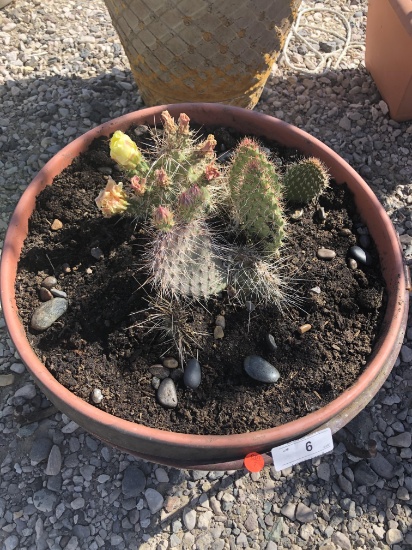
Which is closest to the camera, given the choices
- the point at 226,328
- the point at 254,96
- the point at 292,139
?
the point at 226,328

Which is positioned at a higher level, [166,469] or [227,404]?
[227,404]

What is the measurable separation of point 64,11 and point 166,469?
2.83 metres

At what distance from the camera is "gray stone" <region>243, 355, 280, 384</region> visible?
59.5 inches

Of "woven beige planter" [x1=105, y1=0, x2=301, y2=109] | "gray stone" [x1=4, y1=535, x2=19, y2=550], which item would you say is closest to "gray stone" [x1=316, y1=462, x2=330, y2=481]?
"gray stone" [x1=4, y1=535, x2=19, y2=550]

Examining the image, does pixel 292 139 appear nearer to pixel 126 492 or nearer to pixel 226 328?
pixel 226 328

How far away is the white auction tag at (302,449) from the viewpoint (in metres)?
1.37

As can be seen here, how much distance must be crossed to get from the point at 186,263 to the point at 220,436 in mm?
507

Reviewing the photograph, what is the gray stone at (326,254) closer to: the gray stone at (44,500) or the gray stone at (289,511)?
the gray stone at (289,511)

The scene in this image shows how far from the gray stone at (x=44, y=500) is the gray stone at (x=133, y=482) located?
0.24m

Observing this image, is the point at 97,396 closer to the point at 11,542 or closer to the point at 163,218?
the point at 163,218

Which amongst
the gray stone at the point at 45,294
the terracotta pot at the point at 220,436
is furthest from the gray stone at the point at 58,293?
the terracotta pot at the point at 220,436

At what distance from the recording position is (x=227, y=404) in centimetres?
149

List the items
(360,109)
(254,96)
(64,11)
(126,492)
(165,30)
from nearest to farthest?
(126,492), (165,30), (254,96), (360,109), (64,11)

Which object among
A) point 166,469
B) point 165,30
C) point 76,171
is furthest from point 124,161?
point 166,469
